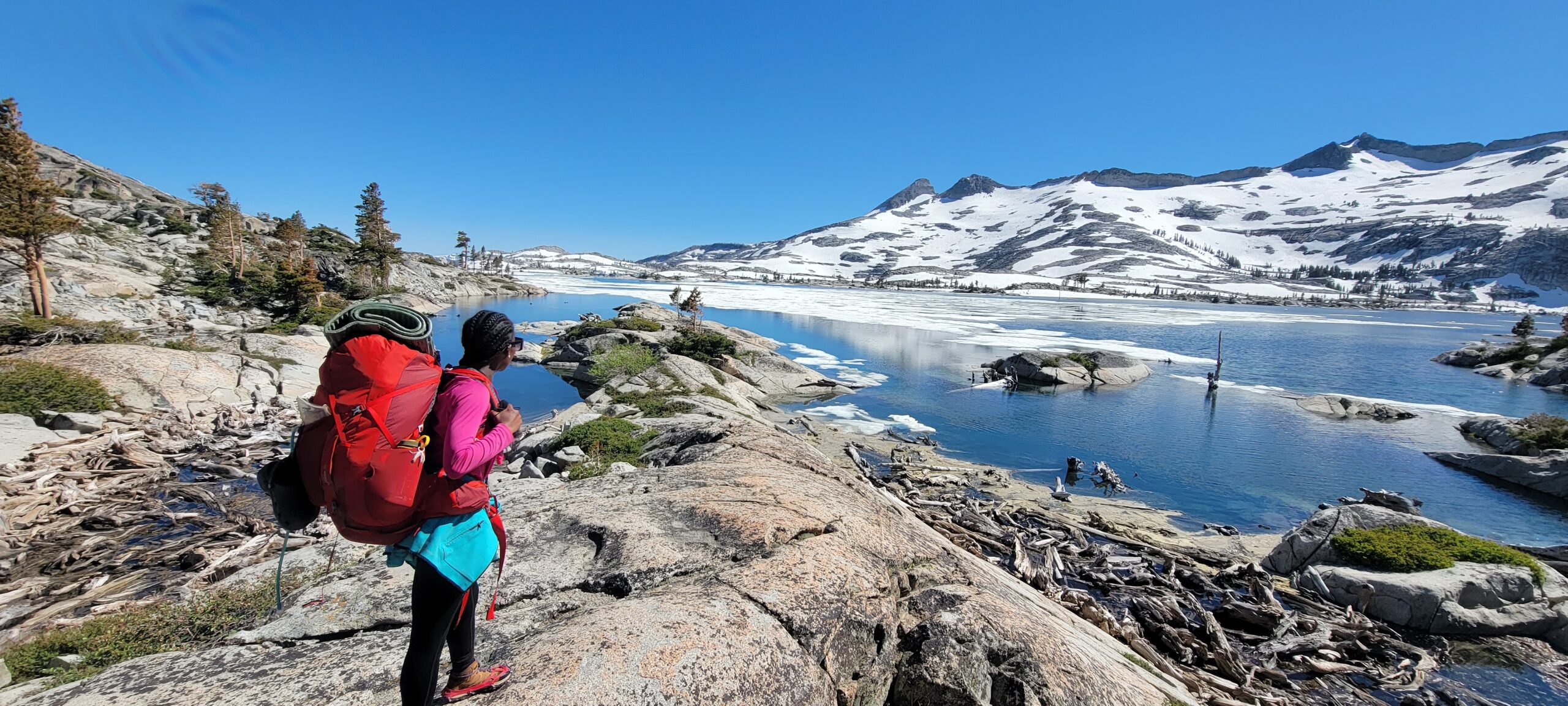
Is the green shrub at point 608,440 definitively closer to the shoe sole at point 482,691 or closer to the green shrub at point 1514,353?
the shoe sole at point 482,691

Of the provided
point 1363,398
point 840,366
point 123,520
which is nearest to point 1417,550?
point 123,520

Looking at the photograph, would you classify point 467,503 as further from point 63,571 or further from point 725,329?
point 725,329

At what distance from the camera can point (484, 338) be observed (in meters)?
3.37

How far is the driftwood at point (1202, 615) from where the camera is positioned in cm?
888

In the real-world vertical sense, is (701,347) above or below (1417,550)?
above

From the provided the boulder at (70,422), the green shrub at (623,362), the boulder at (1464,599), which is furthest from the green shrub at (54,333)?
the boulder at (1464,599)

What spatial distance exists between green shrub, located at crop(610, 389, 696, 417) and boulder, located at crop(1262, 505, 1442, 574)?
15584mm

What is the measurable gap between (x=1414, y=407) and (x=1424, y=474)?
52.5 feet

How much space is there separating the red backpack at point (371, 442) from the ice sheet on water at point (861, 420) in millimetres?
22689

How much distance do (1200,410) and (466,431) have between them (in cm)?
3867

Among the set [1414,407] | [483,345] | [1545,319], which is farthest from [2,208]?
[1545,319]

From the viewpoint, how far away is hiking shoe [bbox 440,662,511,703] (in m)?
3.46

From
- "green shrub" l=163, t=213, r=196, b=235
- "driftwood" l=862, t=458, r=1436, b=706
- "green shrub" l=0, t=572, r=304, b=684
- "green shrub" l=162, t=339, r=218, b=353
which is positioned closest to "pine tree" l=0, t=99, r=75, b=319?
"green shrub" l=162, t=339, r=218, b=353

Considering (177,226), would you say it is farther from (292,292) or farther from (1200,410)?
(1200,410)
